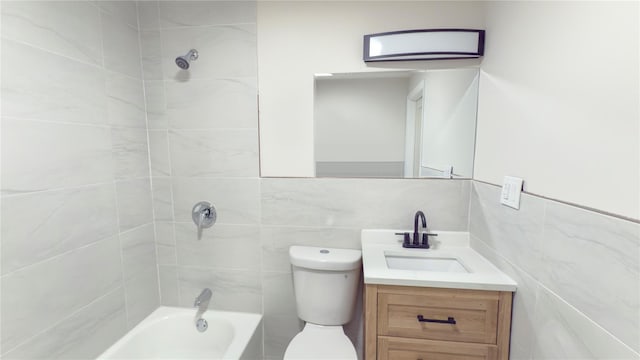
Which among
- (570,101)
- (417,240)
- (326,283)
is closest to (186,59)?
(326,283)

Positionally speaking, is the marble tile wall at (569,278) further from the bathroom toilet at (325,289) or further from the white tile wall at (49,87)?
the white tile wall at (49,87)

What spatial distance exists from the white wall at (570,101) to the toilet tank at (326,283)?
0.86 metres

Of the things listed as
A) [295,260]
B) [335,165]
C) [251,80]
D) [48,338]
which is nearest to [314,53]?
[251,80]

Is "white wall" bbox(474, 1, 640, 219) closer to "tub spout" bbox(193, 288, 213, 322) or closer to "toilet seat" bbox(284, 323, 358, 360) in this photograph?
"toilet seat" bbox(284, 323, 358, 360)

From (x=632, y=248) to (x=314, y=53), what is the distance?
1.47 metres

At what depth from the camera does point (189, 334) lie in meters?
1.78

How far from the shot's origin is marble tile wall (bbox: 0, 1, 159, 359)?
1.07 metres

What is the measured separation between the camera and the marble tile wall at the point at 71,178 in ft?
3.51

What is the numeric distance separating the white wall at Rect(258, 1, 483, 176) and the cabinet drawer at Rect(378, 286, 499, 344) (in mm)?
830

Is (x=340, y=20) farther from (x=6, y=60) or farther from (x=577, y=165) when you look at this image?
(x=6, y=60)

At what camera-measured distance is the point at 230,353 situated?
4.83 ft

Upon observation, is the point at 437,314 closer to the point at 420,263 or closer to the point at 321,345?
the point at 420,263

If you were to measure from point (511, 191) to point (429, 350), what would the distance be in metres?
0.75

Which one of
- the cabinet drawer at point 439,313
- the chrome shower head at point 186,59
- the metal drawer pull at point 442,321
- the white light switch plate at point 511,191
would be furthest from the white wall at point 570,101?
the chrome shower head at point 186,59
